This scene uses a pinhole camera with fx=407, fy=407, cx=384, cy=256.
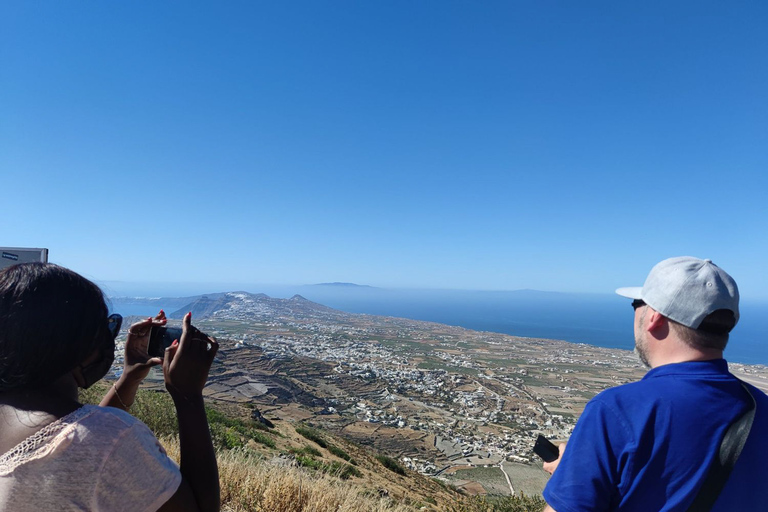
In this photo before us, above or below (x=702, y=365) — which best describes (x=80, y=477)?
below

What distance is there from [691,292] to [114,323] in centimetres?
183

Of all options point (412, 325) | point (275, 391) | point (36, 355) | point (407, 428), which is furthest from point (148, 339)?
point (412, 325)

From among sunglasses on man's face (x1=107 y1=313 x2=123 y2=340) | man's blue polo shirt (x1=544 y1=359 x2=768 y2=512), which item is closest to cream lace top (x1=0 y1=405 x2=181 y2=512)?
sunglasses on man's face (x1=107 y1=313 x2=123 y2=340)

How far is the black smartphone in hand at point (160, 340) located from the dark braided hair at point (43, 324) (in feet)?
1.51

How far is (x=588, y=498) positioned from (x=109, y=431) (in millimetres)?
1311

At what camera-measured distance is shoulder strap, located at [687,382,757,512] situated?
45.5 inches

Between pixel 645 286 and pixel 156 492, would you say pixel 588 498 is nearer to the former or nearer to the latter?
pixel 645 286

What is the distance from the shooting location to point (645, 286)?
1.48 meters

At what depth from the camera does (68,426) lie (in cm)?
93

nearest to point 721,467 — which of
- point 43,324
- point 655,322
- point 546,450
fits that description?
point 655,322

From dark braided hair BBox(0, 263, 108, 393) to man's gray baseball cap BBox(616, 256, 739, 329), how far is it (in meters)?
1.75

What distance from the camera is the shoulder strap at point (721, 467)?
1.16m

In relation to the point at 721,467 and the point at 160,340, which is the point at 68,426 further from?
the point at 721,467

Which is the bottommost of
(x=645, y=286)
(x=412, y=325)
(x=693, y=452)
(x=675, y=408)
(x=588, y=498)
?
(x=412, y=325)
